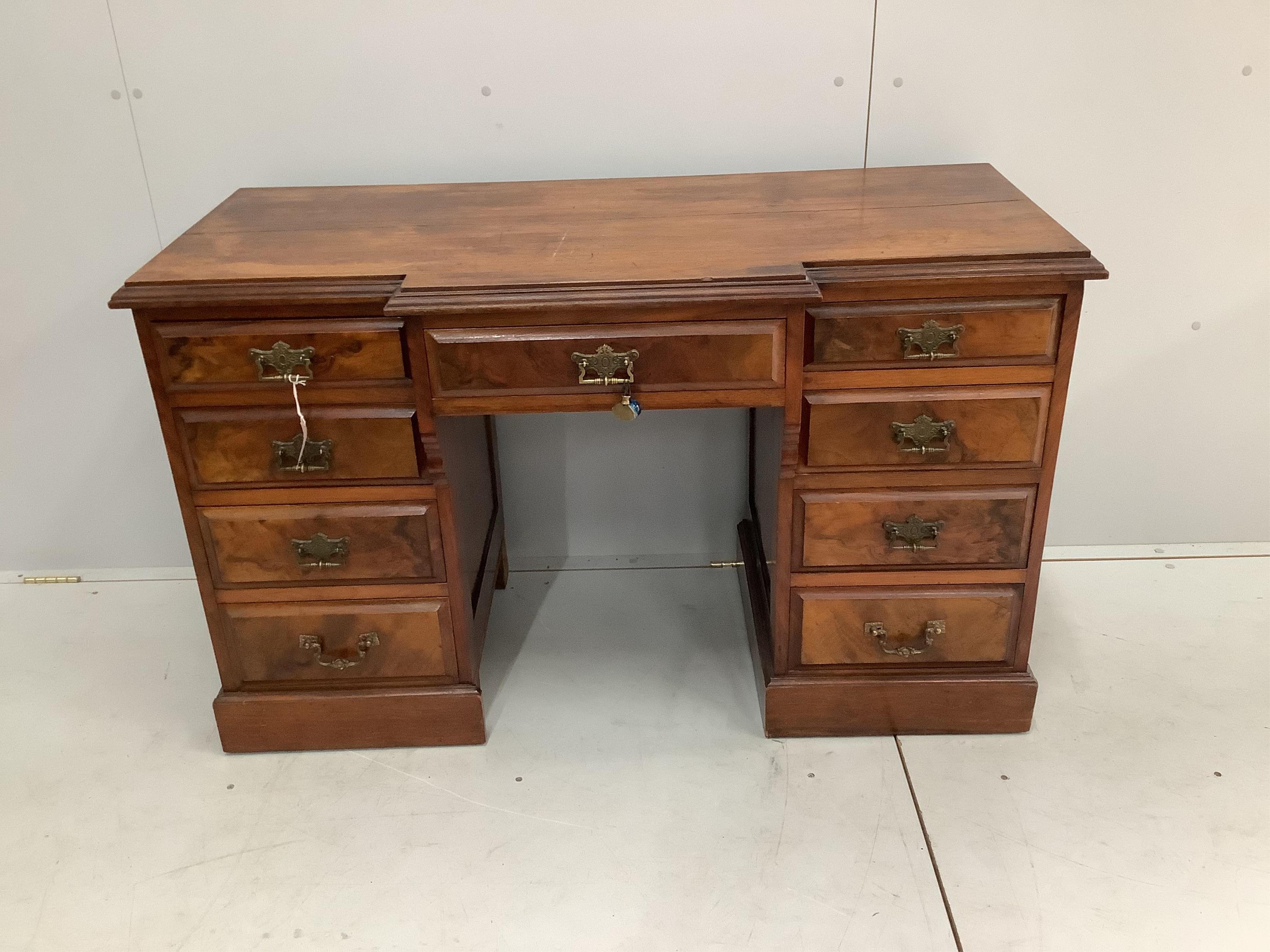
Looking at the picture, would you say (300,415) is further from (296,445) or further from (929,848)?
(929,848)

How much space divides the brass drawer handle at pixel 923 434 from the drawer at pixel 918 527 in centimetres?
8

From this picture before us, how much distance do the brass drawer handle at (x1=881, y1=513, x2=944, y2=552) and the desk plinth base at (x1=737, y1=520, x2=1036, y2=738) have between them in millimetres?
266

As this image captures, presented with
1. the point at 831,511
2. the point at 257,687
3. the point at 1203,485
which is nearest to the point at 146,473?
the point at 257,687

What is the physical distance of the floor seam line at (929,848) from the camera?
1494 mm

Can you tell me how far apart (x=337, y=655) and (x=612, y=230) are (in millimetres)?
888

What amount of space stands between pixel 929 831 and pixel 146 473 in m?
1.85

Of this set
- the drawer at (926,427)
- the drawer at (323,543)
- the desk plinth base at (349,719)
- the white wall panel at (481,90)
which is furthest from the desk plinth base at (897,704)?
the white wall panel at (481,90)

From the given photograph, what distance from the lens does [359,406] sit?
1589 millimetres

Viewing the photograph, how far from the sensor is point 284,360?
1.54m

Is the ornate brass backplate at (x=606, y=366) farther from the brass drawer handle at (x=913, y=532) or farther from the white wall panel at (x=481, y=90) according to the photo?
the white wall panel at (x=481, y=90)

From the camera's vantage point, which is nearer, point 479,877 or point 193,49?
point 479,877

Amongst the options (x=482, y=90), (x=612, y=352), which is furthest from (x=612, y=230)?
(x=482, y=90)

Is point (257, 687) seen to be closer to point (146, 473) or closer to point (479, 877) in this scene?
point (479, 877)

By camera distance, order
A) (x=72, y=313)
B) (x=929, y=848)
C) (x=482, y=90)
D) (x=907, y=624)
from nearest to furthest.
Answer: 1. (x=929, y=848)
2. (x=907, y=624)
3. (x=482, y=90)
4. (x=72, y=313)
